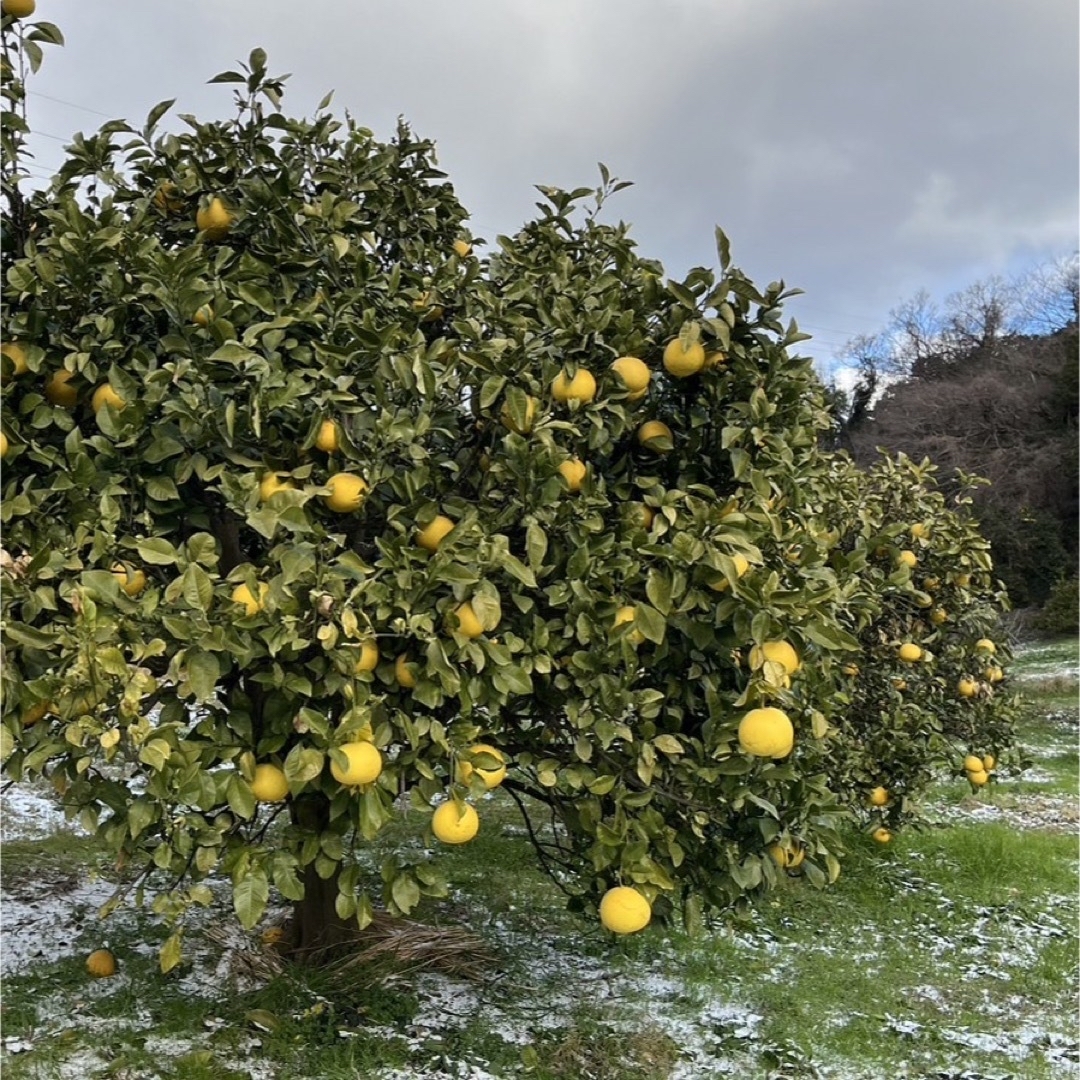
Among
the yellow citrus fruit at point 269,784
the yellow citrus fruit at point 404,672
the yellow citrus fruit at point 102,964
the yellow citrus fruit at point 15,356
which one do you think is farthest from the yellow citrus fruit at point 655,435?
the yellow citrus fruit at point 102,964

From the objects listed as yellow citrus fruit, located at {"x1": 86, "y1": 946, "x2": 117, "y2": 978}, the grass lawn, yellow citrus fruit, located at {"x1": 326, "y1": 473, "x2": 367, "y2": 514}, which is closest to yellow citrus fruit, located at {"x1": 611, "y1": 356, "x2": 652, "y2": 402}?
yellow citrus fruit, located at {"x1": 326, "y1": 473, "x2": 367, "y2": 514}

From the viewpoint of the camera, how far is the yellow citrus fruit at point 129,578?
1.84 metres

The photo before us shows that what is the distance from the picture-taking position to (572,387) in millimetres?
2066

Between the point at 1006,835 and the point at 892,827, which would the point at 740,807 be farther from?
the point at 1006,835

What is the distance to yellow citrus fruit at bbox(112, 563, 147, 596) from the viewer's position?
6.05 feet

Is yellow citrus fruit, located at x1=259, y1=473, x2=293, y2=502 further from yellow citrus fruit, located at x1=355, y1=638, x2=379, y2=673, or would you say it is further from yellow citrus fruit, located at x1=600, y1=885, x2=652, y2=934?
yellow citrus fruit, located at x1=600, y1=885, x2=652, y2=934

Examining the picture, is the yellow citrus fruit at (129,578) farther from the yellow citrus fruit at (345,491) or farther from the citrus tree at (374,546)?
the yellow citrus fruit at (345,491)

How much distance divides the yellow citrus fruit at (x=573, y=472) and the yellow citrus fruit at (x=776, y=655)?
52 centimetres

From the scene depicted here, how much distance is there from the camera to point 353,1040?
8.47 feet

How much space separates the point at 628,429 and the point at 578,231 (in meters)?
0.81

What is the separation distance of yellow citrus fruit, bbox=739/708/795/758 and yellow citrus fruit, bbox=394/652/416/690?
0.67 m

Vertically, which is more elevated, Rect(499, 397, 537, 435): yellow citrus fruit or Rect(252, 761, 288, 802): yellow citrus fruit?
Rect(499, 397, 537, 435): yellow citrus fruit

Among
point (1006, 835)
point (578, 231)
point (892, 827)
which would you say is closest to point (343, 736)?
point (578, 231)

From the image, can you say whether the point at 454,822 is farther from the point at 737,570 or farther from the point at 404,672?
the point at 737,570
